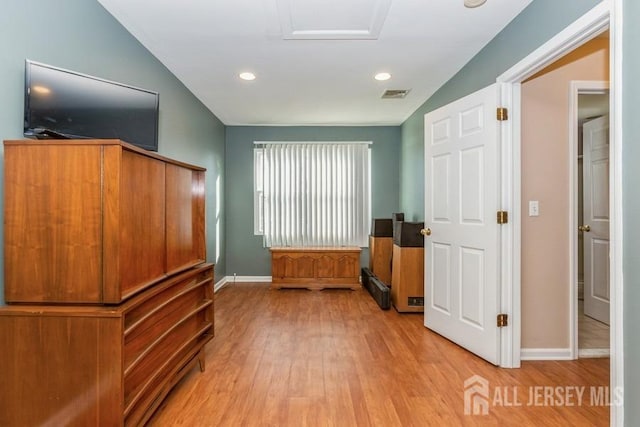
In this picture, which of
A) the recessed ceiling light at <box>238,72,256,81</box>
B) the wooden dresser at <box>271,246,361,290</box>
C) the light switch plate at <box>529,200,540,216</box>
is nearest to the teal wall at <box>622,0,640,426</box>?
the light switch plate at <box>529,200,540,216</box>

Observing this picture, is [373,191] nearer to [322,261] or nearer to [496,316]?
[322,261]

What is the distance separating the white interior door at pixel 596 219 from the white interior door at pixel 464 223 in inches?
66.8

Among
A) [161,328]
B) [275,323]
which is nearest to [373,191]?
[275,323]

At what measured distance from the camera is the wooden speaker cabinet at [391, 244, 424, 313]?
135 inches

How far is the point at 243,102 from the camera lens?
3.79 metres

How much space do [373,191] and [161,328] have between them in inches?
152

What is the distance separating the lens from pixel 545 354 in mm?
2352

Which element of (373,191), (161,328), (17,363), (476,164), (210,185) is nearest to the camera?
(17,363)

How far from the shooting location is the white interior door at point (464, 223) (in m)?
2.30

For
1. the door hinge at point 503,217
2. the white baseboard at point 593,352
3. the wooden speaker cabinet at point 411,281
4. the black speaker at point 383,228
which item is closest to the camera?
the door hinge at point 503,217

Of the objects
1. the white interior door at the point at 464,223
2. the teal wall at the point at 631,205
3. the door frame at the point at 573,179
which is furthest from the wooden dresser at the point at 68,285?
the door frame at the point at 573,179

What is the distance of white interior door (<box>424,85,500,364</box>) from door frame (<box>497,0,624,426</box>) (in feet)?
0.24

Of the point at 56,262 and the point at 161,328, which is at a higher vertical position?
the point at 56,262

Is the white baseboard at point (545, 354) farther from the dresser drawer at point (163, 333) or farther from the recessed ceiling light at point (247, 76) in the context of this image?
the recessed ceiling light at point (247, 76)
